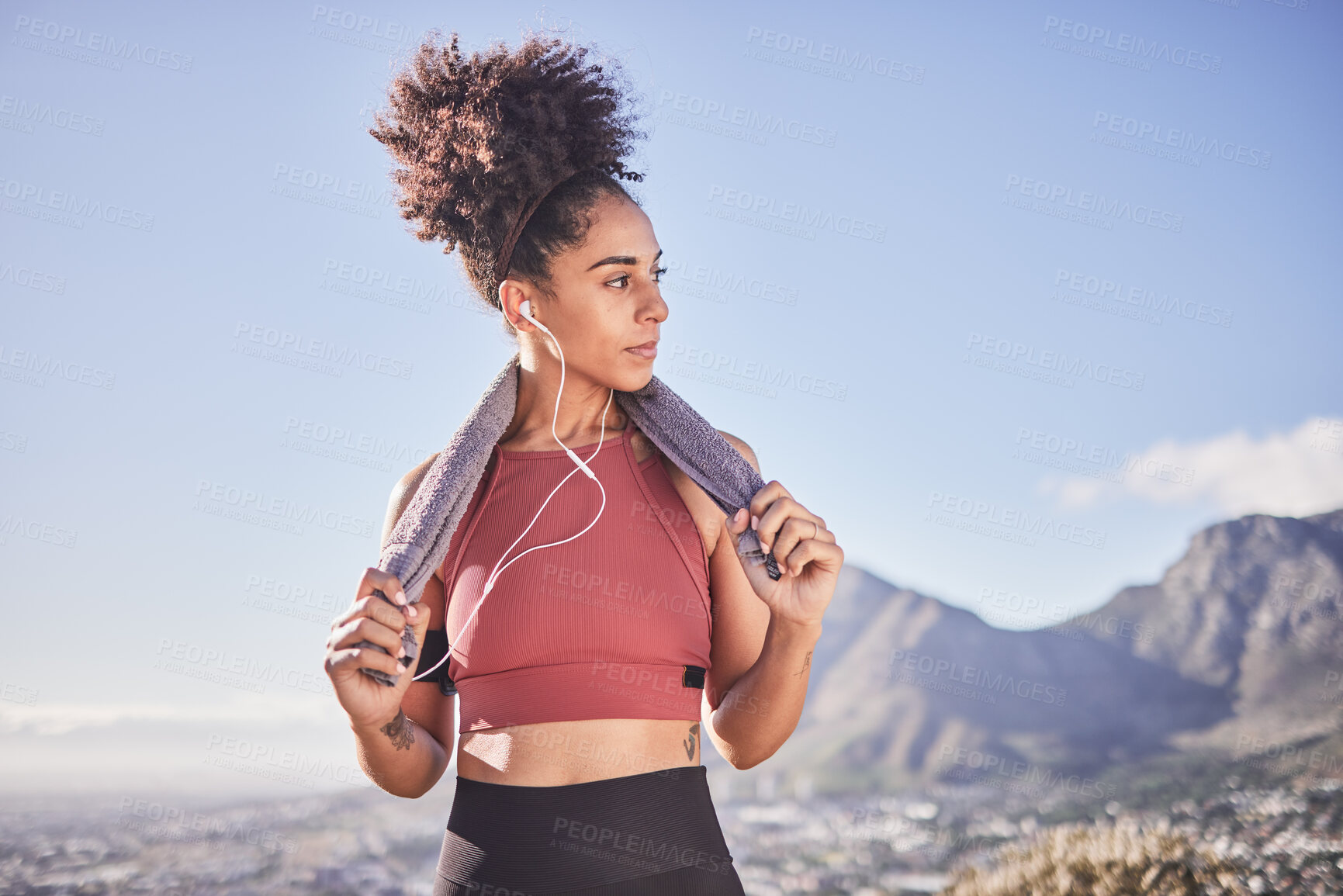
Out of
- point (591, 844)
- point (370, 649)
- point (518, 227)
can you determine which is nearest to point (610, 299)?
point (518, 227)

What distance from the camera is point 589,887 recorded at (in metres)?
1.19

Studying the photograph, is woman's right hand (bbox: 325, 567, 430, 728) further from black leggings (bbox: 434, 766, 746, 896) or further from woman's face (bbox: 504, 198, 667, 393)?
woman's face (bbox: 504, 198, 667, 393)

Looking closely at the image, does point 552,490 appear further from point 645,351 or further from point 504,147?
point 504,147

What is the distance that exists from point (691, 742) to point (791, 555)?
0.41 meters

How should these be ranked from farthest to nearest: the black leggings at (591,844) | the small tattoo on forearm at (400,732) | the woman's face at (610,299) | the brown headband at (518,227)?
the brown headband at (518,227) < the woman's face at (610,299) < the small tattoo on forearm at (400,732) < the black leggings at (591,844)

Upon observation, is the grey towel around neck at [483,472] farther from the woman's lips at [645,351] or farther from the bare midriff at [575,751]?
the bare midriff at [575,751]

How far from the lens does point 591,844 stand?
122 centimetres

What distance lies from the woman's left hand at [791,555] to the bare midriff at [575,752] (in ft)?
0.93

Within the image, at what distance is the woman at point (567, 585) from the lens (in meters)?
1.22

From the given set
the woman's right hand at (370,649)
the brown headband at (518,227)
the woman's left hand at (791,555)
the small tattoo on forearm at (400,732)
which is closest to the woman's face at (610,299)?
the brown headband at (518,227)

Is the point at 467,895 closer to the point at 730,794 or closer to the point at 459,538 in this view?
the point at 459,538

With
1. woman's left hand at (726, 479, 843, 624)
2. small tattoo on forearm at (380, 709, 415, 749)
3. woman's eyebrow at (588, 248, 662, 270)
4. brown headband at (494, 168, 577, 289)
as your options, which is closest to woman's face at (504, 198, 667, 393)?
woman's eyebrow at (588, 248, 662, 270)

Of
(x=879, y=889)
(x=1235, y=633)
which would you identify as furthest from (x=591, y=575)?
(x=1235, y=633)

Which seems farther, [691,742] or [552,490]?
[552,490]
